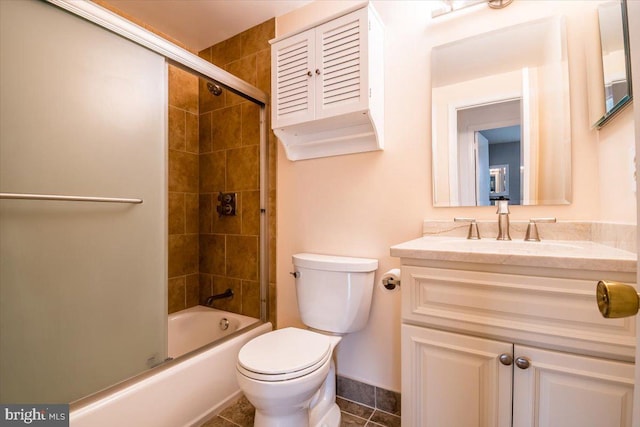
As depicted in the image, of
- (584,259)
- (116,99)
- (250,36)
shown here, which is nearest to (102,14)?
(116,99)

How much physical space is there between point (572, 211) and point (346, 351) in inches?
48.1

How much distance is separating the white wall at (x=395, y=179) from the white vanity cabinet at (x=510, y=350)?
477 millimetres

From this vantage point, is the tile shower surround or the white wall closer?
the white wall

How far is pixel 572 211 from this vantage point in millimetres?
1138

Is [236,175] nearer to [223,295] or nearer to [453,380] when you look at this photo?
[223,295]

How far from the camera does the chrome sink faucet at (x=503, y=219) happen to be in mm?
→ 1183

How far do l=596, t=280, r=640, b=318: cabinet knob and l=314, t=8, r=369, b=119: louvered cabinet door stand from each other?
1.12 meters

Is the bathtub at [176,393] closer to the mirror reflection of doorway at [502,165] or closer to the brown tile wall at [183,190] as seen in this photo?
the brown tile wall at [183,190]

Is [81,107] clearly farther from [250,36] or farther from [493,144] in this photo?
[493,144]

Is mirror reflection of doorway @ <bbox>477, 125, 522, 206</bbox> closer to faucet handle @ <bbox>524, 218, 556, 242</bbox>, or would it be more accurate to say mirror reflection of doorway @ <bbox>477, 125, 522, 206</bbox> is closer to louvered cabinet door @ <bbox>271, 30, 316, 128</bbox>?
faucet handle @ <bbox>524, 218, 556, 242</bbox>

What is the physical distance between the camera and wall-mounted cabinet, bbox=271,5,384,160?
1.33 m

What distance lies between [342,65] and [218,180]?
47.9 inches

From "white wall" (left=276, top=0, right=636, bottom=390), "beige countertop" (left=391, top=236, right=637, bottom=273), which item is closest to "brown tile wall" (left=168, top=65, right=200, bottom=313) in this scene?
"white wall" (left=276, top=0, right=636, bottom=390)

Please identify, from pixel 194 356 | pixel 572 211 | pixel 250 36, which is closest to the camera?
pixel 572 211
